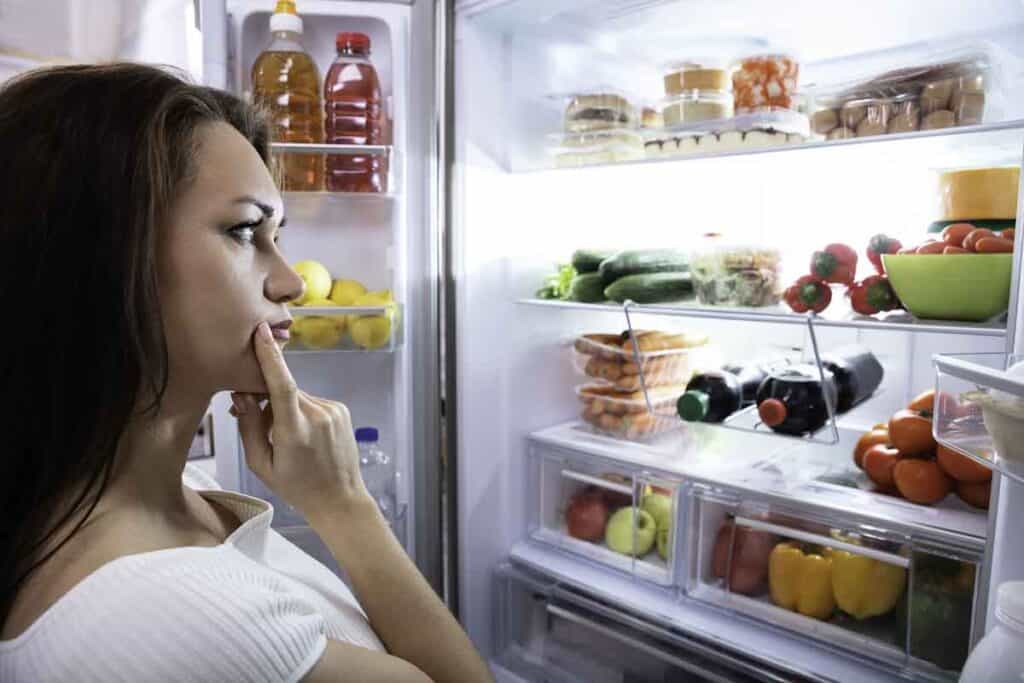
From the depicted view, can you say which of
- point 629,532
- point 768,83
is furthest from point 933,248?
point 629,532

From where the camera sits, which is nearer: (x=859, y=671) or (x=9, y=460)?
(x=9, y=460)

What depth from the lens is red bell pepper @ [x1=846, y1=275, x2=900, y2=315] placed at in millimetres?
1333

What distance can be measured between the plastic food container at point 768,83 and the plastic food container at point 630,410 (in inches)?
25.9

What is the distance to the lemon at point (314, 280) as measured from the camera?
1610 millimetres

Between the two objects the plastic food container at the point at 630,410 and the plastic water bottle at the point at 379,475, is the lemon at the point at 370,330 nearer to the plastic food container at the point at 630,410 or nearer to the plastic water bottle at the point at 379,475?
the plastic water bottle at the point at 379,475

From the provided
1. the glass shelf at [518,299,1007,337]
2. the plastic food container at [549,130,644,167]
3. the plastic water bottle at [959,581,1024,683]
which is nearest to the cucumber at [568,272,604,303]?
the glass shelf at [518,299,1007,337]

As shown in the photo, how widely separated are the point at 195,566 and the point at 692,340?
1400mm

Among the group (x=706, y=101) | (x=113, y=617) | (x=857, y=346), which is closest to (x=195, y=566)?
(x=113, y=617)

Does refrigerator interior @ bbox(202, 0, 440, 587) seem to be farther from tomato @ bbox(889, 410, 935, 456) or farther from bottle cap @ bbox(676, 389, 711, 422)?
tomato @ bbox(889, 410, 935, 456)

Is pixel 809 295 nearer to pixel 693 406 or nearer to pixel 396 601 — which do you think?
pixel 693 406

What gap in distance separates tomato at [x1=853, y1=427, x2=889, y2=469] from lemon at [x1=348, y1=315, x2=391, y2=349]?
3.26 feet

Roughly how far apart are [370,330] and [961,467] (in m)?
1.14

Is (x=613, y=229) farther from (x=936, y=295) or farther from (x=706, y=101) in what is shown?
(x=936, y=295)

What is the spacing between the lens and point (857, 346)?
1710 mm
